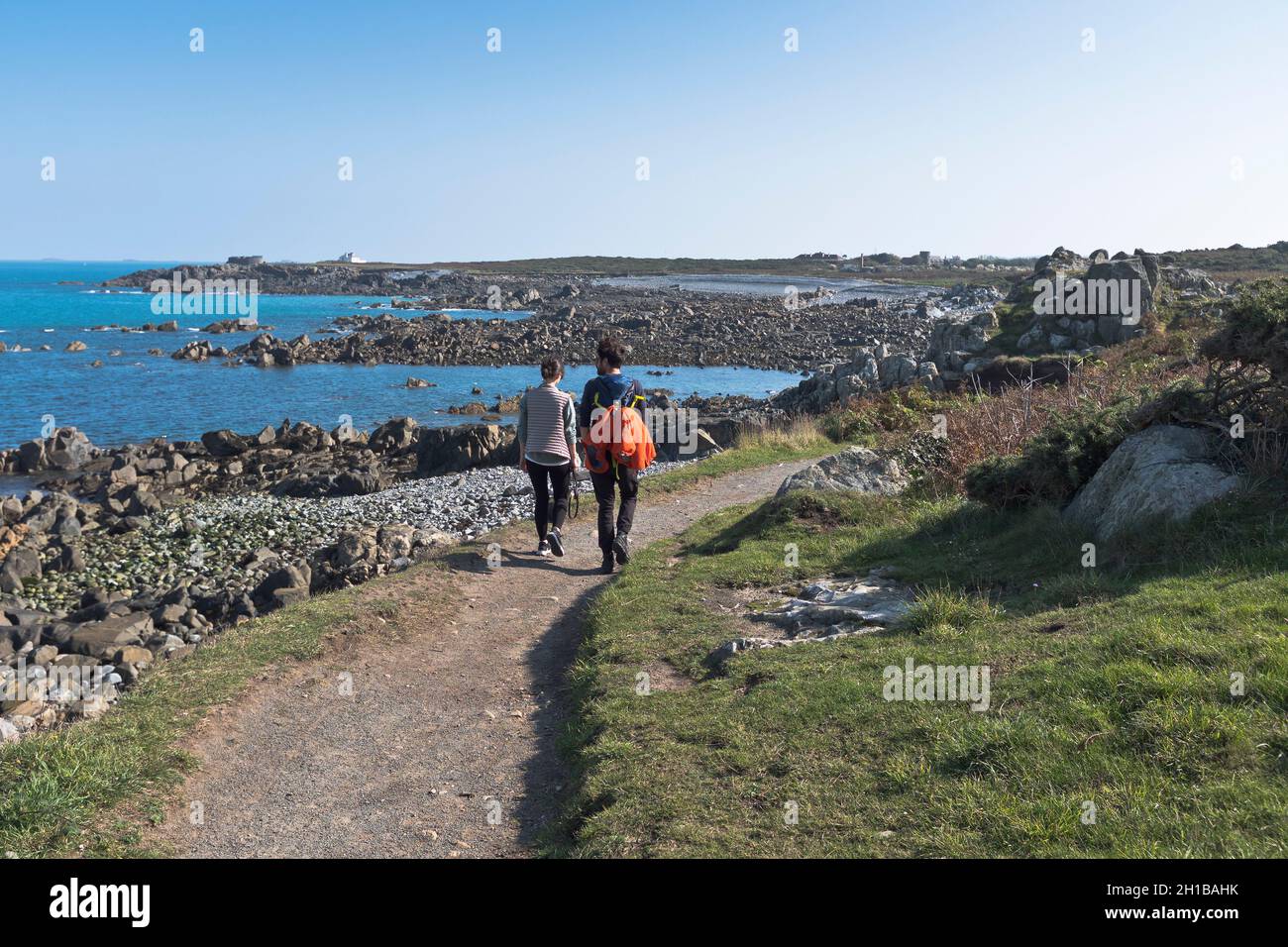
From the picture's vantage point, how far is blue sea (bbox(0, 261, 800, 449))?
120 feet

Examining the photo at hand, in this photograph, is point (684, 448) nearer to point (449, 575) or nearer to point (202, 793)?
point (449, 575)

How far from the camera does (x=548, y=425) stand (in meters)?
10.9

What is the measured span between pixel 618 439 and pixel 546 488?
4.24ft

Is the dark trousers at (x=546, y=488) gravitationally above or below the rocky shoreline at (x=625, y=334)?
below

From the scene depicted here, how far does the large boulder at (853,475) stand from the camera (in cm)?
1246

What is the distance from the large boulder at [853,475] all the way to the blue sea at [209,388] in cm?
2565

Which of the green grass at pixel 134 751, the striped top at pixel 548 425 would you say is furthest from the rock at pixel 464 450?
the green grass at pixel 134 751

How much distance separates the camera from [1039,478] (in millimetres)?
9805

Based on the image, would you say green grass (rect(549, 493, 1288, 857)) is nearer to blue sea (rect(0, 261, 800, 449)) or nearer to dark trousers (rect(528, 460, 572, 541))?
dark trousers (rect(528, 460, 572, 541))

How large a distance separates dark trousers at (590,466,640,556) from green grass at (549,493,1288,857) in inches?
85.3

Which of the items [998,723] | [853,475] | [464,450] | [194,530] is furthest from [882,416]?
[998,723]

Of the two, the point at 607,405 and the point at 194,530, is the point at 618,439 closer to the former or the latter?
the point at 607,405

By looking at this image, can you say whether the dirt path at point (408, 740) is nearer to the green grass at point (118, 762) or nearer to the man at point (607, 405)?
the green grass at point (118, 762)

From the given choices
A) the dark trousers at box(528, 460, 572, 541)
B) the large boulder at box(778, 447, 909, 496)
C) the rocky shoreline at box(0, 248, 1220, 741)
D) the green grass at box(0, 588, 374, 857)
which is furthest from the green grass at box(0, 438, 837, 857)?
the large boulder at box(778, 447, 909, 496)
